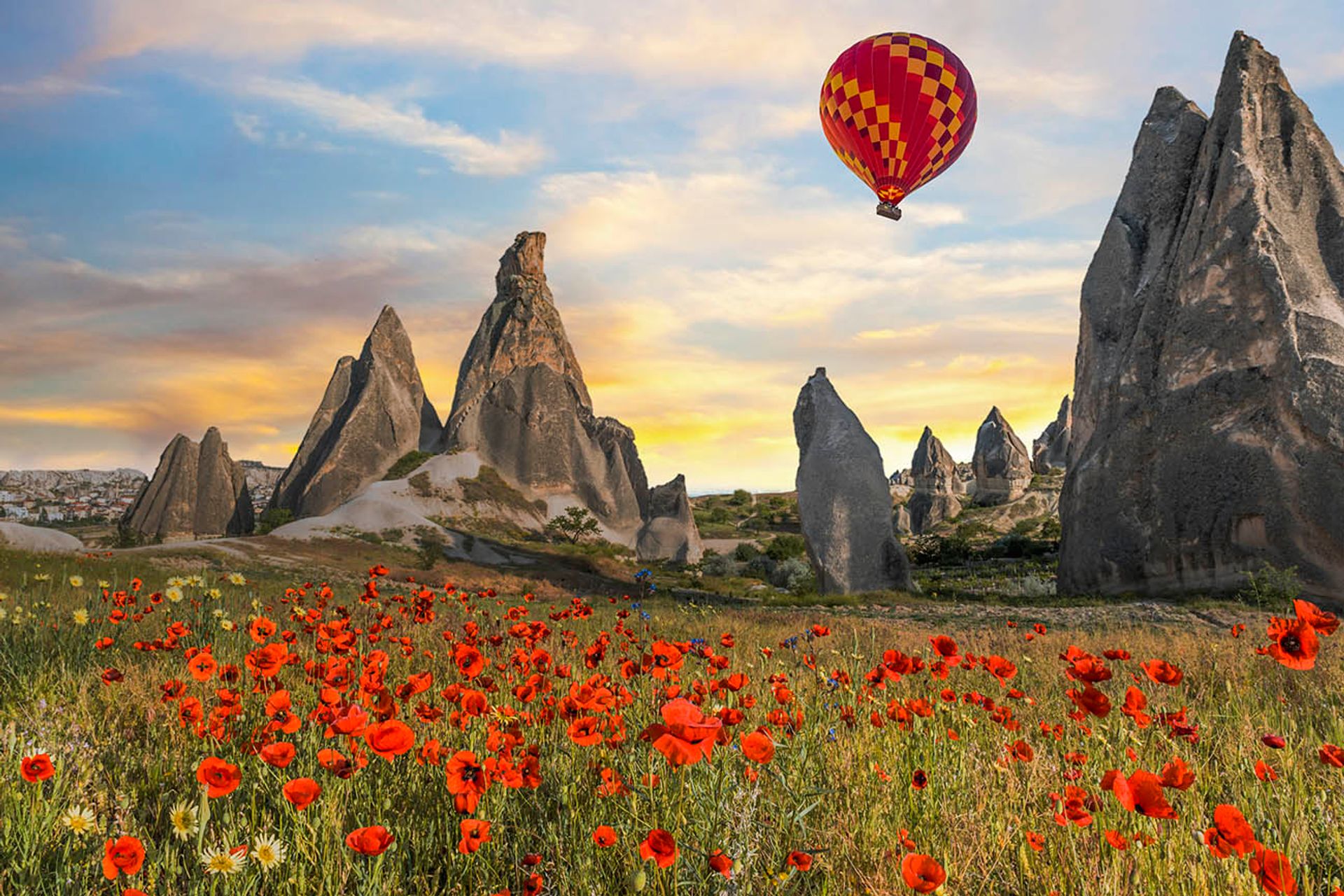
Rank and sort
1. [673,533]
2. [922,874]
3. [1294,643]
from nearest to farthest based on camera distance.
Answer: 1. [922,874]
2. [1294,643]
3. [673,533]

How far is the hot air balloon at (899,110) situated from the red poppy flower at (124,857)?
22958 mm

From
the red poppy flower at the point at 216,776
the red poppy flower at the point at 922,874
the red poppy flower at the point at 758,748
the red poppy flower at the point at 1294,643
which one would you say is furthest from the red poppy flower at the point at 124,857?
the red poppy flower at the point at 1294,643

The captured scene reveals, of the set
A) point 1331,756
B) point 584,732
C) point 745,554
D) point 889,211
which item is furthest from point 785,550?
point 584,732

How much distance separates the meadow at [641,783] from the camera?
7.17ft

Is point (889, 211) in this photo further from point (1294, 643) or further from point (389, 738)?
point (389, 738)

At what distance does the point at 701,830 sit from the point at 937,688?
2.68 metres

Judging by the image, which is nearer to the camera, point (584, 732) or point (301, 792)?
point (301, 792)

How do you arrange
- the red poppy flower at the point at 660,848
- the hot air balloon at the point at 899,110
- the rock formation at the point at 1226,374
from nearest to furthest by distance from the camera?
the red poppy flower at the point at 660,848 → the rock formation at the point at 1226,374 → the hot air balloon at the point at 899,110

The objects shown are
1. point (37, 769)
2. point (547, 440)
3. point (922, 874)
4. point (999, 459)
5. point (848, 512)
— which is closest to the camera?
point (922, 874)

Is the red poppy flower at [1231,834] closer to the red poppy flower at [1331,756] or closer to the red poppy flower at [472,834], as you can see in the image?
the red poppy flower at [1331,756]

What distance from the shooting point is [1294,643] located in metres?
2.61

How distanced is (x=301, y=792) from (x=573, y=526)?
56.8m

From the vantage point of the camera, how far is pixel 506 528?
5731 centimetres

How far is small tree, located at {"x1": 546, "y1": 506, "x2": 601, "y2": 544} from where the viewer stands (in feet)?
191
